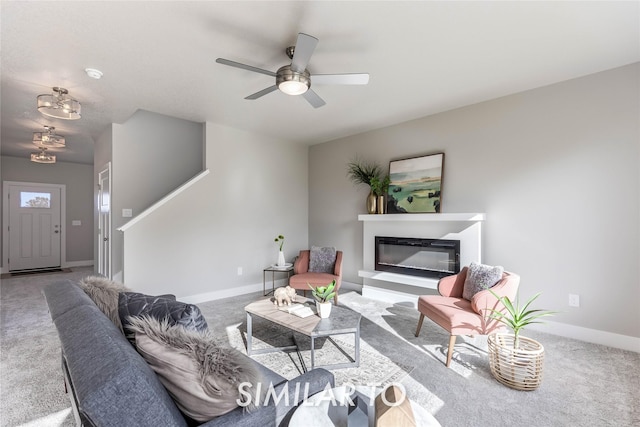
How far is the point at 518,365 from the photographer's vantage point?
2119mm

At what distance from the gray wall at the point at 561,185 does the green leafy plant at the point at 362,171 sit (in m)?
0.84

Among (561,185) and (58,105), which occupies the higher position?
(58,105)

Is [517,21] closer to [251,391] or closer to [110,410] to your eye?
[251,391]

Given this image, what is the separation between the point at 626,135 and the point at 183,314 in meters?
3.97

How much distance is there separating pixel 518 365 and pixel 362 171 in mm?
3287

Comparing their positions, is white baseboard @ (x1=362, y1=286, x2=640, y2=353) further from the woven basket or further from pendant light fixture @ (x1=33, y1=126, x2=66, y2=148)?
pendant light fixture @ (x1=33, y1=126, x2=66, y2=148)

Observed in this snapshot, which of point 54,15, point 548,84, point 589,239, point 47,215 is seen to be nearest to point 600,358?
point 589,239

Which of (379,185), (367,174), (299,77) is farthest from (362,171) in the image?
(299,77)

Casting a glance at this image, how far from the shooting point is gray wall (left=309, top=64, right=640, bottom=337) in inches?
110

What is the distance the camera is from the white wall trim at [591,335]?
9.03 ft

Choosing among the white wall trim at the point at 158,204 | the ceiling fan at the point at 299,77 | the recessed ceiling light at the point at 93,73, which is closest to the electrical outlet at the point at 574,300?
the ceiling fan at the point at 299,77

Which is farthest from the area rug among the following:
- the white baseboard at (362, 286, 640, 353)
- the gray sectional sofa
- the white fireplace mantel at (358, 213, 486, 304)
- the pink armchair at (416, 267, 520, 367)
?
the white baseboard at (362, 286, 640, 353)

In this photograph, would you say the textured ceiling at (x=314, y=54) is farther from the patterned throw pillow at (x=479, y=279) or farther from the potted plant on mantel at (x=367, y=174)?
the patterned throw pillow at (x=479, y=279)

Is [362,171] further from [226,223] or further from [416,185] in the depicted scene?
Answer: [226,223]
